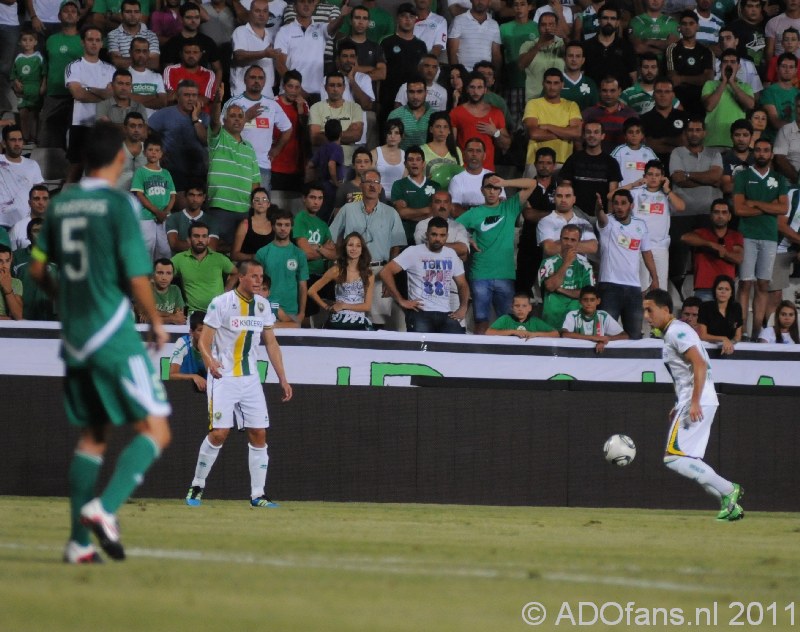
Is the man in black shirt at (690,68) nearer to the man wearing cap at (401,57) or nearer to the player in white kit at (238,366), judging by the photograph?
the man wearing cap at (401,57)

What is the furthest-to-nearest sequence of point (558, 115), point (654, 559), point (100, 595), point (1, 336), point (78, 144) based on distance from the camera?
1. point (558, 115)
2. point (78, 144)
3. point (1, 336)
4. point (654, 559)
5. point (100, 595)

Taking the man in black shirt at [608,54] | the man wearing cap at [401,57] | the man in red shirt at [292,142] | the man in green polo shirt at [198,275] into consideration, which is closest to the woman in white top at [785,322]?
the man in black shirt at [608,54]

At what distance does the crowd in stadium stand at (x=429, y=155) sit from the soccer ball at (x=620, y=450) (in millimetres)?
1925

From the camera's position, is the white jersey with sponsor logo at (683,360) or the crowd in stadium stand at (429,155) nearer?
the white jersey with sponsor logo at (683,360)

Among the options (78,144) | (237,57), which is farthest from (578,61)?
(78,144)

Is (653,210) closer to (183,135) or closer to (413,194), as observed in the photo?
(413,194)

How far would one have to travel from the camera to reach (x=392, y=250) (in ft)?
51.3

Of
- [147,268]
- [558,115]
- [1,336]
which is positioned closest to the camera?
[147,268]

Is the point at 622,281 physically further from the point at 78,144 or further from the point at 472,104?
the point at 78,144

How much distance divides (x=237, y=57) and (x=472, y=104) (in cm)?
315

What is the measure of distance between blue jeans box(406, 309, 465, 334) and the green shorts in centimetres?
874

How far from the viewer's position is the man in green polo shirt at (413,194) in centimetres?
1589

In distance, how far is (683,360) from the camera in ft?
39.8

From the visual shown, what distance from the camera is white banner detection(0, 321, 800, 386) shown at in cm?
1400
